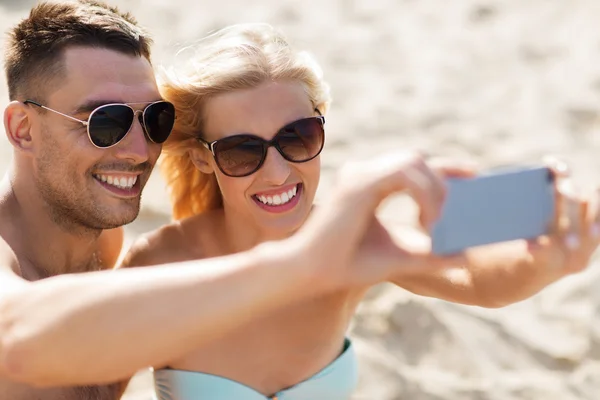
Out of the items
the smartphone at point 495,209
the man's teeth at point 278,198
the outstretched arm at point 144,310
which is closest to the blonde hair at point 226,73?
the man's teeth at point 278,198

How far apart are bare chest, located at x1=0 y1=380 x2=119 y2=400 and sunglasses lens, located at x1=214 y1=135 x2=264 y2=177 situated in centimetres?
78

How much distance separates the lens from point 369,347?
3295 millimetres

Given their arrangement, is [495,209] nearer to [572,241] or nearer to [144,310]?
[572,241]

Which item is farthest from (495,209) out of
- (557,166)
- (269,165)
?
(269,165)

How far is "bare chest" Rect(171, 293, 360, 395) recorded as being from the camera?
7.54ft

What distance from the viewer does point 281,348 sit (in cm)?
236

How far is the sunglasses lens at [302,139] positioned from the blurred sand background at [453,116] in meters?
0.73

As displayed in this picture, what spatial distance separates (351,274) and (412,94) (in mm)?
4050

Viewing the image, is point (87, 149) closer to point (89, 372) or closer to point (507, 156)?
point (89, 372)

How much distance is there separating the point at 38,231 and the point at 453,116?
309 cm

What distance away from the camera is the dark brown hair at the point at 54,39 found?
2354 mm

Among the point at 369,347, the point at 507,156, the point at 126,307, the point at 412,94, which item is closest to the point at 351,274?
the point at 126,307

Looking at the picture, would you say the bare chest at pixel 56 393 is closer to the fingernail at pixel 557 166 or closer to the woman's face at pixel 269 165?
the woman's face at pixel 269 165

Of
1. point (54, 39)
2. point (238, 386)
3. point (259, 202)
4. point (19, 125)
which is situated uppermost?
point (54, 39)
